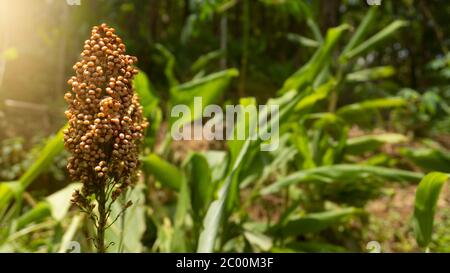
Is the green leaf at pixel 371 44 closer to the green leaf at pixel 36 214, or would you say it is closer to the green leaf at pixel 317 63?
the green leaf at pixel 317 63

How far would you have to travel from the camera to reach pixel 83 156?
0.69 m

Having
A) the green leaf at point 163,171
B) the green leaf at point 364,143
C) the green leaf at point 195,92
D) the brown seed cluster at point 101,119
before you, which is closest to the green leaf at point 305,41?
the green leaf at point 364,143

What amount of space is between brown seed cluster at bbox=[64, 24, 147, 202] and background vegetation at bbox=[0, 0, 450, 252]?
34 centimetres

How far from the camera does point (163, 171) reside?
1.42 meters

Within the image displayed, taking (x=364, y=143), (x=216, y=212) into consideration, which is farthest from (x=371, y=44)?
(x=216, y=212)

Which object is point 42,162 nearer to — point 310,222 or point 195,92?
point 195,92

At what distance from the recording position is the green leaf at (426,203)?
1.03 metres

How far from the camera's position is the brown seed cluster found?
2.26ft

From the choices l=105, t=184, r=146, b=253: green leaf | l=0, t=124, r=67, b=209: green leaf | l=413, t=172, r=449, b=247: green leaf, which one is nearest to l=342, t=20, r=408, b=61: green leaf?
l=413, t=172, r=449, b=247: green leaf

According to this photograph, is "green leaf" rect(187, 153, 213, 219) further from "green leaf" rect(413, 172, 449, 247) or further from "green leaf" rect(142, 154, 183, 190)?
"green leaf" rect(413, 172, 449, 247)

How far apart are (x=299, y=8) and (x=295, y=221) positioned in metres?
1.23

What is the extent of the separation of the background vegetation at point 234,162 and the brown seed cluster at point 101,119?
0.34 meters
